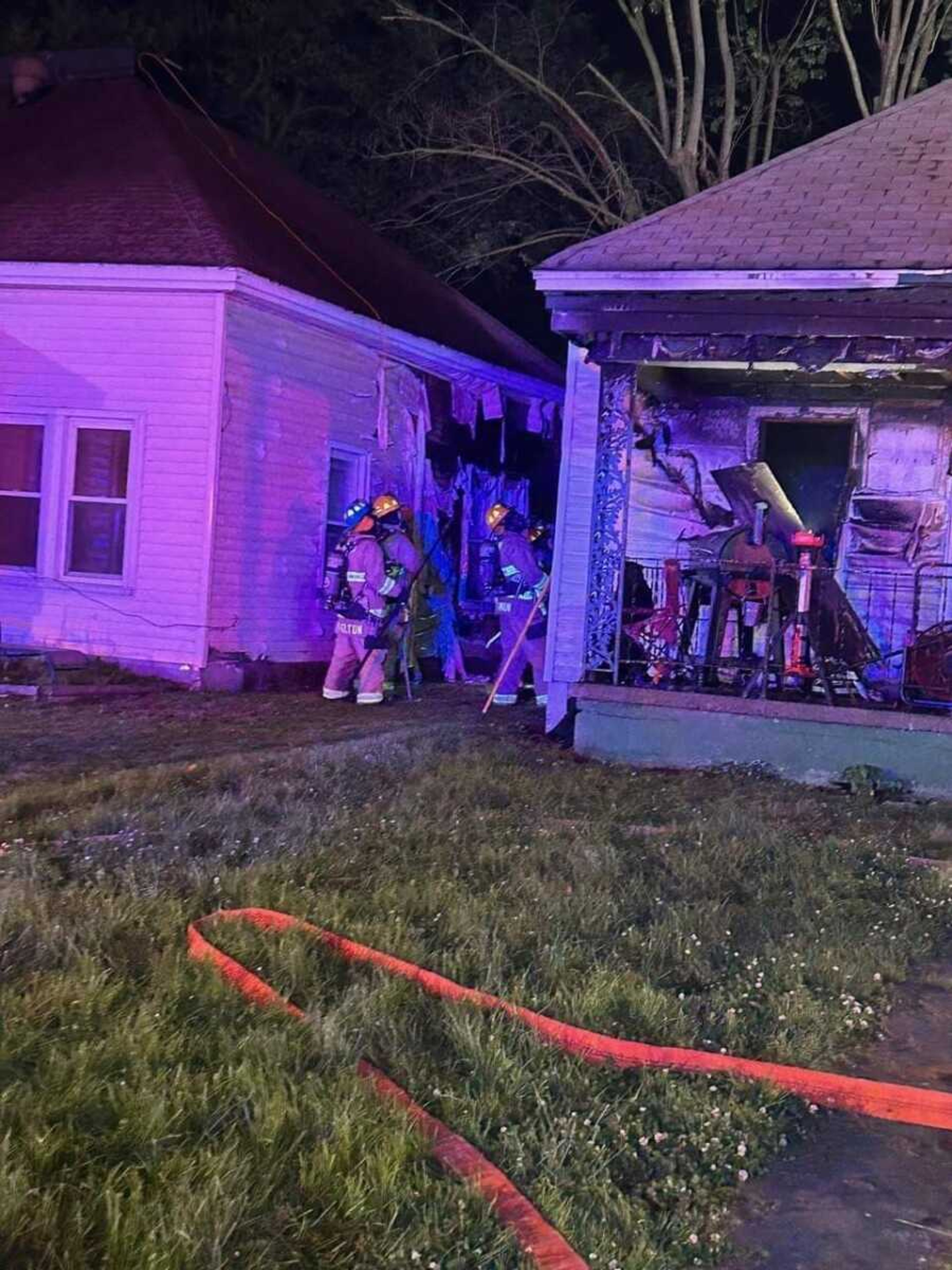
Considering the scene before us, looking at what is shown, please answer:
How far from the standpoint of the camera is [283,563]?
1264 centimetres

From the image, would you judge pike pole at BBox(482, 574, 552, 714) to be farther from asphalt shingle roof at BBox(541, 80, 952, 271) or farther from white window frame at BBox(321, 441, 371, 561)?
asphalt shingle roof at BBox(541, 80, 952, 271)

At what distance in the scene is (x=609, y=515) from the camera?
31.2ft

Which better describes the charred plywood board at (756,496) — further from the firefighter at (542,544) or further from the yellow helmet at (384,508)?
the yellow helmet at (384,508)

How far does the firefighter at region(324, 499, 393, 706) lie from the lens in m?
11.5

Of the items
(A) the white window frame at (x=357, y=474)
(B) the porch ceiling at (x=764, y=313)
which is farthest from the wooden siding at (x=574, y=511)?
(A) the white window frame at (x=357, y=474)

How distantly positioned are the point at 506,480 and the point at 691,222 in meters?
7.23

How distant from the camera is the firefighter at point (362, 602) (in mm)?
11508

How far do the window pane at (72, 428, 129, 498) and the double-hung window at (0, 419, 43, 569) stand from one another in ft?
1.20

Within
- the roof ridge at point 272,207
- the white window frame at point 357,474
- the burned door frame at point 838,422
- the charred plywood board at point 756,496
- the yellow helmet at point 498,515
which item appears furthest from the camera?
the roof ridge at point 272,207

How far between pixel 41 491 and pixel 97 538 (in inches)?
26.4

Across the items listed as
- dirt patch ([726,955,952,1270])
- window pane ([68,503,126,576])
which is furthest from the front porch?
dirt patch ([726,955,952,1270])

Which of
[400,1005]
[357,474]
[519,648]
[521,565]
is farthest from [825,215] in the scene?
[400,1005]

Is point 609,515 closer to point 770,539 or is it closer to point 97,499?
point 770,539

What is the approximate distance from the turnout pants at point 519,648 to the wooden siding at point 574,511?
4.91 ft
